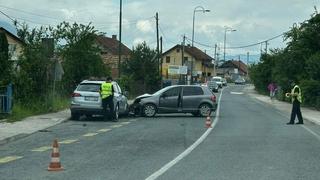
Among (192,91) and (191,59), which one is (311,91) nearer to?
(192,91)

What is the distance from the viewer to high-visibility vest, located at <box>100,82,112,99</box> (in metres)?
24.4

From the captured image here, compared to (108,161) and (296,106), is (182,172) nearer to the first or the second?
(108,161)

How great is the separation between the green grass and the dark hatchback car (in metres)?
3.83

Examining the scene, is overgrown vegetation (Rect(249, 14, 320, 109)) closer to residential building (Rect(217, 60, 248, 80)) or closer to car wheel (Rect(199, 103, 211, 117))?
car wheel (Rect(199, 103, 211, 117))

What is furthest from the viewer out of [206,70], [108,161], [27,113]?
[206,70]

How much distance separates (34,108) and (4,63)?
4.30 meters

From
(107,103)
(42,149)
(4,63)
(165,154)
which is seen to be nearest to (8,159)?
(42,149)

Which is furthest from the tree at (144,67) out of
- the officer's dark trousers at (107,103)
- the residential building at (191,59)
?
the residential building at (191,59)

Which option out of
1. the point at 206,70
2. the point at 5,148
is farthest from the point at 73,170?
the point at 206,70

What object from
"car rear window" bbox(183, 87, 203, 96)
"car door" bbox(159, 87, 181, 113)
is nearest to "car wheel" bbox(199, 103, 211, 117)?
"car rear window" bbox(183, 87, 203, 96)

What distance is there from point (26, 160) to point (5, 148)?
2630mm

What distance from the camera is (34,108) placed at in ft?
90.3

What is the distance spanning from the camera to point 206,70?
146 m

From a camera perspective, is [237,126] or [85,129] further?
[237,126]
